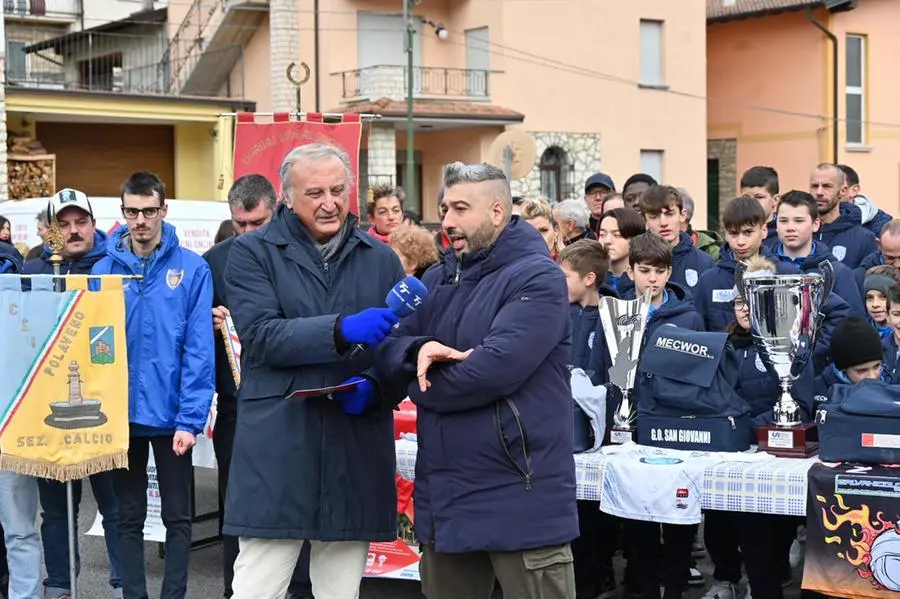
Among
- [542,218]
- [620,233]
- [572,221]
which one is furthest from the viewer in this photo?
[572,221]

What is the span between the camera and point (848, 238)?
26.2ft

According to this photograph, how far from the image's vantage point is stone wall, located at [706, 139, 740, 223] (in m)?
36.9

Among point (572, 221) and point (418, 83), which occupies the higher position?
point (418, 83)

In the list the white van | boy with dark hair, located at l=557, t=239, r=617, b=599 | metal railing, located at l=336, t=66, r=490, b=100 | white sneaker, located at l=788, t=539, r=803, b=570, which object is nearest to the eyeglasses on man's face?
boy with dark hair, located at l=557, t=239, r=617, b=599

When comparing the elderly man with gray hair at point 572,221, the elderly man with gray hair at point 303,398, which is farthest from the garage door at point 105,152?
the elderly man with gray hair at point 303,398

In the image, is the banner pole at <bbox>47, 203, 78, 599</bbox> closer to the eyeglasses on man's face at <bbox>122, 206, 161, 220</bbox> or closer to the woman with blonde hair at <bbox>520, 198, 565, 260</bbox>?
the eyeglasses on man's face at <bbox>122, 206, 161, 220</bbox>

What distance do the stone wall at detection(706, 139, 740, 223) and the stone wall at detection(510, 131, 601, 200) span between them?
604 cm

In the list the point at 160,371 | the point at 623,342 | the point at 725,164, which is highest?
the point at 725,164

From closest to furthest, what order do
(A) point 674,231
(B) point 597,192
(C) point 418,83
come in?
(A) point 674,231, (B) point 597,192, (C) point 418,83

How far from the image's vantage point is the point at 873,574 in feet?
15.6

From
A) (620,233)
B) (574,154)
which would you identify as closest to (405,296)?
(620,233)

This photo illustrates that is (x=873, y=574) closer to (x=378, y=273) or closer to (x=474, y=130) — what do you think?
(x=378, y=273)

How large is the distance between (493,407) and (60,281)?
8.15 feet

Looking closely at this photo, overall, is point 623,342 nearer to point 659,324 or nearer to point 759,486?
Answer: point 659,324
